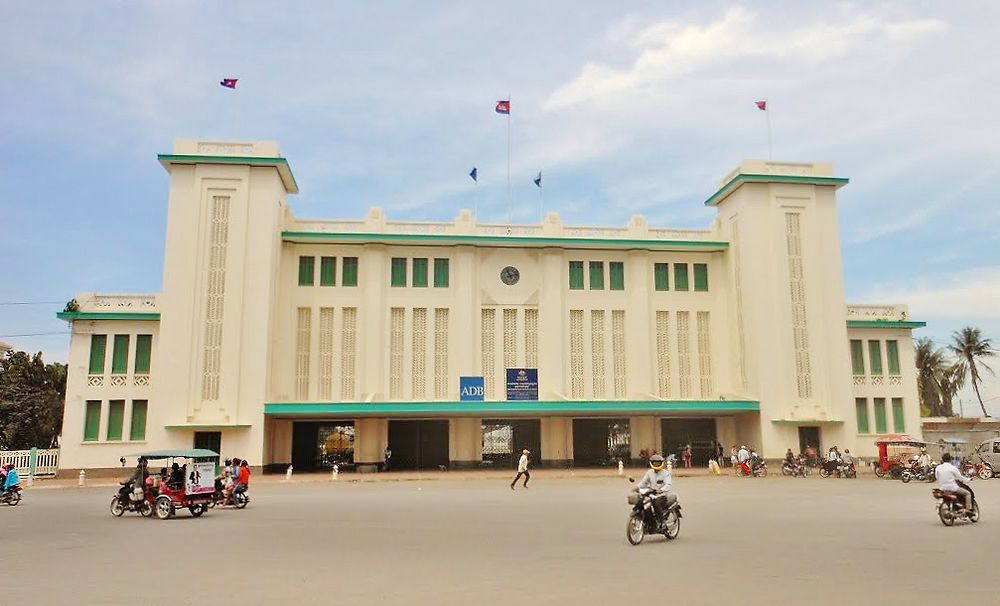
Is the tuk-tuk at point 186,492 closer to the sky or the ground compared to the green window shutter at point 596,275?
closer to the ground

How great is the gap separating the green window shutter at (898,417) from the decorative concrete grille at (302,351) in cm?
3221

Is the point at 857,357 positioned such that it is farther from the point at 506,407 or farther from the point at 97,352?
the point at 97,352

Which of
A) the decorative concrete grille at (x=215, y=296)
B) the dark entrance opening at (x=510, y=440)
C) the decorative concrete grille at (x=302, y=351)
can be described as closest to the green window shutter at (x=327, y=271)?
the decorative concrete grille at (x=302, y=351)

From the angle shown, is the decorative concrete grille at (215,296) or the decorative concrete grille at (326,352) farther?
the decorative concrete grille at (326,352)

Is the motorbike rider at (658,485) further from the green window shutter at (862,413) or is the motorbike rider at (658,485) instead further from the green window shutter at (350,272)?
the green window shutter at (862,413)

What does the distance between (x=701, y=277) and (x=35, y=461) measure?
35915 millimetres

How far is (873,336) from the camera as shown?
42.0 m

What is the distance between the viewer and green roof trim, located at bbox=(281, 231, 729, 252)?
131ft

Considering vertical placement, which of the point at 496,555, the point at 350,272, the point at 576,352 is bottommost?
the point at 496,555

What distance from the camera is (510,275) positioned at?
4150 centimetres

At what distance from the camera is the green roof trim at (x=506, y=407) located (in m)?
36.4

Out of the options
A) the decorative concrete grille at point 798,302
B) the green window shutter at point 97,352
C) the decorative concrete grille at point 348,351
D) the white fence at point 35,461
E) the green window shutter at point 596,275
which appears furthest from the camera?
the green window shutter at point 596,275

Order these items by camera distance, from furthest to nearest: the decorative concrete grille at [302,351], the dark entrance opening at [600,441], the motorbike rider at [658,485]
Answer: the dark entrance opening at [600,441], the decorative concrete grille at [302,351], the motorbike rider at [658,485]

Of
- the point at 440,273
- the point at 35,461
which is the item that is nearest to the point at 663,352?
the point at 440,273
